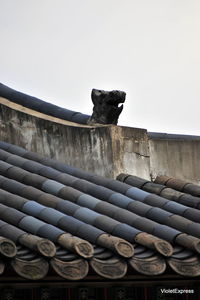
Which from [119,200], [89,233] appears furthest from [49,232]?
[119,200]

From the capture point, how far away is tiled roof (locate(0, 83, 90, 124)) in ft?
47.0

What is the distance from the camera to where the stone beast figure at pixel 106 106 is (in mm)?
13844

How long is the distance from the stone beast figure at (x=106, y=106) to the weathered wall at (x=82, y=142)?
6.9 inches

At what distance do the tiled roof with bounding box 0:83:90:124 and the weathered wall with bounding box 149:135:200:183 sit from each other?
3.52 feet

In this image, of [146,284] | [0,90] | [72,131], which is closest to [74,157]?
[72,131]

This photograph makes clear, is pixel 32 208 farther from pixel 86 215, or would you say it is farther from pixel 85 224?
pixel 85 224

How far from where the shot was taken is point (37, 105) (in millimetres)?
14594

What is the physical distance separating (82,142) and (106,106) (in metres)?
0.54

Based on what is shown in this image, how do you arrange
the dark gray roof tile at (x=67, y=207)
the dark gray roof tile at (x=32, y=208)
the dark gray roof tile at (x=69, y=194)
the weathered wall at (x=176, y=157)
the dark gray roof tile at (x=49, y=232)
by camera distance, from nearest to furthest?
the dark gray roof tile at (x=49, y=232), the dark gray roof tile at (x=32, y=208), the dark gray roof tile at (x=67, y=207), the dark gray roof tile at (x=69, y=194), the weathered wall at (x=176, y=157)

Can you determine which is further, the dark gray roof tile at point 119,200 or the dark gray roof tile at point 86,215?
the dark gray roof tile at point 119,200

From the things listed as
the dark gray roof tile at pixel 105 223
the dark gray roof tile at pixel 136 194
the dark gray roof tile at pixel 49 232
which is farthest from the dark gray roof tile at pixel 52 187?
the dark gray roof tile at pixel 49 232

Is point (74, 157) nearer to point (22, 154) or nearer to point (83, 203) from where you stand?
point (22, 154)

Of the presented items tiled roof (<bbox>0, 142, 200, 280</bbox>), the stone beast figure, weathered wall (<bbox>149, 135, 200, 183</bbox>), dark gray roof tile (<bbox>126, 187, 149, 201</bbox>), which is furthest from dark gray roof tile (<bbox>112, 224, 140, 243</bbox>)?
weathered wall (<bbox>149, 135, 200, 183</bbox>)

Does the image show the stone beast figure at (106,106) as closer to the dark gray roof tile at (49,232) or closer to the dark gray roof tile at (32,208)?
the dark gray roof tile at (32,208)
